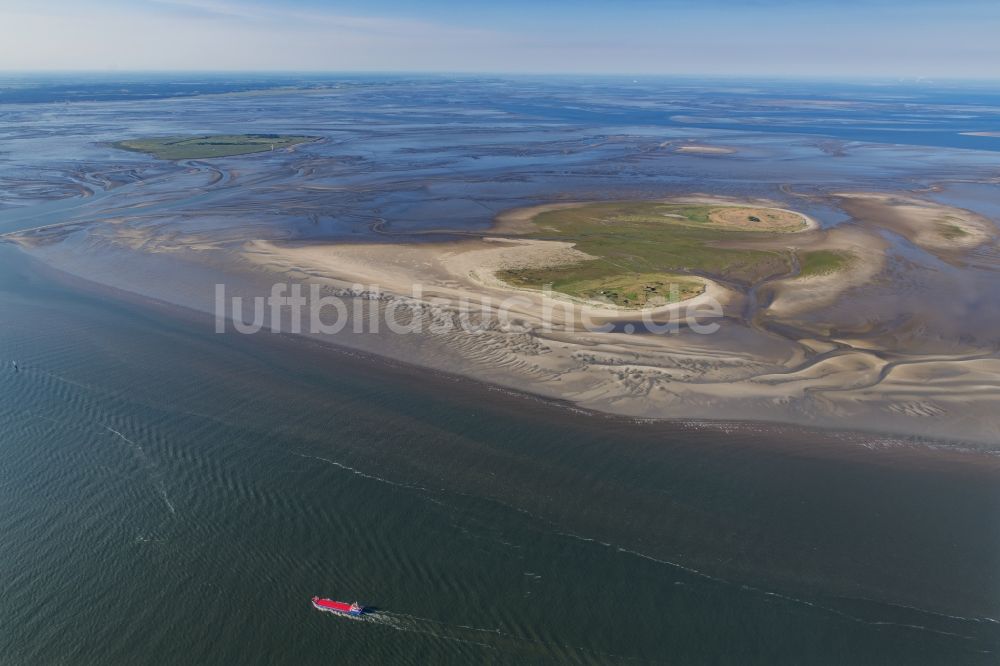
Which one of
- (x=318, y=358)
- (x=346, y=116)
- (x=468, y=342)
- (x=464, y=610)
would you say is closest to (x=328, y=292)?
(x=318, y=358)

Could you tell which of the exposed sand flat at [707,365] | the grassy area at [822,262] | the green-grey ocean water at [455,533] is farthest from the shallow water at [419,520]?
the grassy area at [822,262]

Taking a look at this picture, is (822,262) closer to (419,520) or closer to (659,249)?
(659,249)

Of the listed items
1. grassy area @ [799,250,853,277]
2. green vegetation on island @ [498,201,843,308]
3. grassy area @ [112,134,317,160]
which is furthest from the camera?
grassy area @ [112,134,317,160]

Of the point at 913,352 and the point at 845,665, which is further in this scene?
the point at 913,352

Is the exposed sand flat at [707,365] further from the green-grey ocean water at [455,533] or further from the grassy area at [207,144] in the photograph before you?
the grassy area at [207,144]

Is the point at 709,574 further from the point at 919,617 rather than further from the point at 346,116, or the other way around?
the point at 346,116

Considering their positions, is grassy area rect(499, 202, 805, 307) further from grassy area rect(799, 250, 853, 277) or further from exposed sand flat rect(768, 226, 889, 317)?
exposed sand flat rect(768, 226, 889, 317)

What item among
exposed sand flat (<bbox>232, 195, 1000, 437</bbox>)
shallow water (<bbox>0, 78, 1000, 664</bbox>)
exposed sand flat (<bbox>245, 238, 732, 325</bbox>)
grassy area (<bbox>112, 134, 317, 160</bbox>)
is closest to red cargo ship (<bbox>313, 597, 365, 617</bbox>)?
shallow water (<bbox>0, 78, 1000, 664</bbox>)
